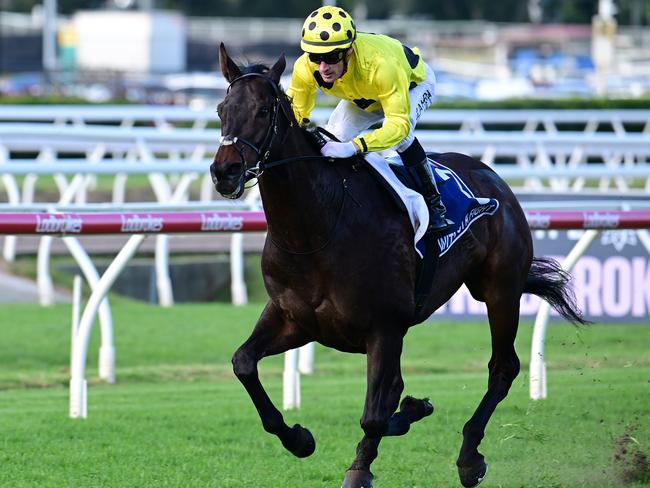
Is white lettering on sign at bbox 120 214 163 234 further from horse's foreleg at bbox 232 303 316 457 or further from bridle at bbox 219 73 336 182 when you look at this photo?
bridle at bbox 219 73 336 182

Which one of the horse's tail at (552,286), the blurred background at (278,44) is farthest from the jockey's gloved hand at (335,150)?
the blurred background at (278,44)

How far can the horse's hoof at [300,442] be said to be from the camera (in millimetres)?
5266

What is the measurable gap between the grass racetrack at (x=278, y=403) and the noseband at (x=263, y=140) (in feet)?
4.65

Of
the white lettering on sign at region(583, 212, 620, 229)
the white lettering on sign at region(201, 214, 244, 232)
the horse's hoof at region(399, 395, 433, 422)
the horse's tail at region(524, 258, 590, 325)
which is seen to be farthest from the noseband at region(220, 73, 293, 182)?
the white lettering on sign at region(583, 212, 620, 229)

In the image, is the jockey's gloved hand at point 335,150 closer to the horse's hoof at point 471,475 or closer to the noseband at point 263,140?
the noseband at point 263,140

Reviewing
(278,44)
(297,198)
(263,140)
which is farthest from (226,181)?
(278,44)

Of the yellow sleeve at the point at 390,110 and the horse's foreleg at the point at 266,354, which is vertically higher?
the yellow sleeve at the point at 390,110

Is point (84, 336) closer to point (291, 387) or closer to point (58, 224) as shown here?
point (58, 224)

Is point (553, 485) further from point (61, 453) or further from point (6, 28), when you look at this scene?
point (6, 28)

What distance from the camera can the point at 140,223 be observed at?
260 inches

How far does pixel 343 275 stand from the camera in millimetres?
5059

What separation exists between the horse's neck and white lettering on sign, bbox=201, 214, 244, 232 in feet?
5.96

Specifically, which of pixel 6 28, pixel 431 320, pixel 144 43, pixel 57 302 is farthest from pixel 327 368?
pixel 6 28

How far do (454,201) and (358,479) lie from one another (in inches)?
55.1
